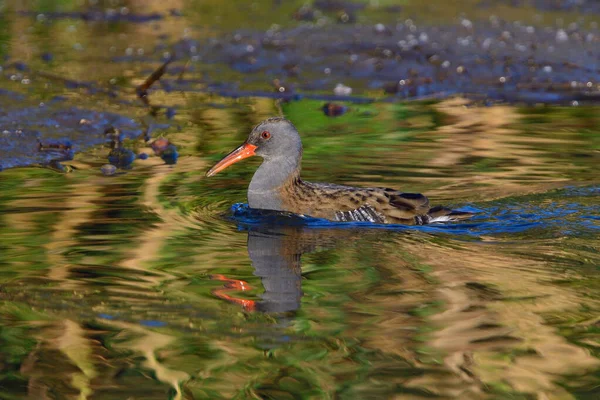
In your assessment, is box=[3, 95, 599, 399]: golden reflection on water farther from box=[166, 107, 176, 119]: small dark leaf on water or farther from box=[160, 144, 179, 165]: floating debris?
box=[166, 107, 176, 119]: small dark leaf on water

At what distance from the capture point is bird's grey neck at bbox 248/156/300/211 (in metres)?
7.96

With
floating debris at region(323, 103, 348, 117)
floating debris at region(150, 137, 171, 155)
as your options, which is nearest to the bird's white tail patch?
floating debris at region(150, 137, 171, 155)

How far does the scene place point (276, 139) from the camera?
830 cm

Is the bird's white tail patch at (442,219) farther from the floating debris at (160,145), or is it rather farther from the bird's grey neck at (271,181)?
the floating debris at (160,145)

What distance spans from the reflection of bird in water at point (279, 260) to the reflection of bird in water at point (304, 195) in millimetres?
252

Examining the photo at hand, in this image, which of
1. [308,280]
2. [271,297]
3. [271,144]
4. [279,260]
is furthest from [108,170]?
[271,297]

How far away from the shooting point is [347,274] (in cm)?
623

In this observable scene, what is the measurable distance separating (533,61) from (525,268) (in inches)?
320

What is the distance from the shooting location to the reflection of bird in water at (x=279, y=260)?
5750 mm

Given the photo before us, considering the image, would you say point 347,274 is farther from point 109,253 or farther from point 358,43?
point 358,43

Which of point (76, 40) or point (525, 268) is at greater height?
point (76, 40)

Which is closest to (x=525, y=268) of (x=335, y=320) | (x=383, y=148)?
(x=335, y=320)

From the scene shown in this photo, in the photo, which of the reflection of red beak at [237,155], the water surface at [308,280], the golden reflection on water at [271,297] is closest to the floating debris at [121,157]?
the water surface at [308,280]

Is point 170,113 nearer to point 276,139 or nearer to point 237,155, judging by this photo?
point 237,155
